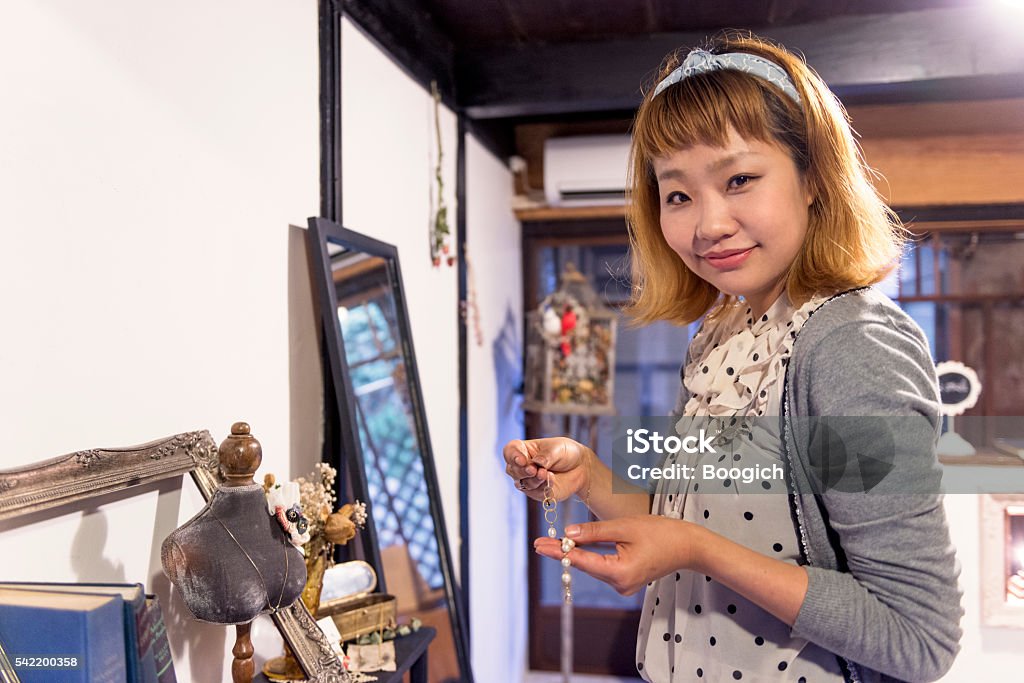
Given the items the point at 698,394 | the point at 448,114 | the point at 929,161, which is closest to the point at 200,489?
the point at 698,394

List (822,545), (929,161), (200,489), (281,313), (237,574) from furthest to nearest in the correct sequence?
1. (929,161)
2. (281,313)
3. (200,489)
4. (237,574)
5. (822,545)

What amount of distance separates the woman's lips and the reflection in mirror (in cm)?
172

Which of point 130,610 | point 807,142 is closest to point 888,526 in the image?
point 807,142

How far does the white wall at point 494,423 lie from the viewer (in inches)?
104

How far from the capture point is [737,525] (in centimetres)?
84

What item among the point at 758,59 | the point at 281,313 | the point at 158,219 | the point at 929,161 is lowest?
the point at 281,313

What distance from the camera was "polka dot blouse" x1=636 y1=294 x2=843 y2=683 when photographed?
811mm

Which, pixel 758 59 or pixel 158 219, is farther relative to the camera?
pixel 158 219

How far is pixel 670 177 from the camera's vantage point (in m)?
0.87

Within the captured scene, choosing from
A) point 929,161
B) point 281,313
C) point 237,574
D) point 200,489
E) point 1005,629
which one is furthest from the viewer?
point 929,161

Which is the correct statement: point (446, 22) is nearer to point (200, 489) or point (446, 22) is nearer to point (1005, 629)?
point (200, 489)

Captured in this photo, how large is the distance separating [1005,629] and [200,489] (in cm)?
212

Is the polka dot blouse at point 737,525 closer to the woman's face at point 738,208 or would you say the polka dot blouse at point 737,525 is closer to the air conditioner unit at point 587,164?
the woman's face at point 738,208

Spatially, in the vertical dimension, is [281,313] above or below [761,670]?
above
